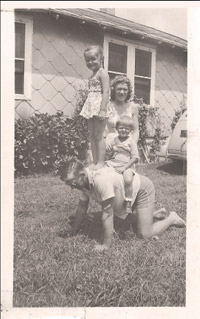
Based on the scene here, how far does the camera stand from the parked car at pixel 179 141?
1362mm

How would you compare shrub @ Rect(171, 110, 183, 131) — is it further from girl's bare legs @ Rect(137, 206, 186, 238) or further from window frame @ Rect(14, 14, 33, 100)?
window frame @ Rect(14, 14, 33, 100)

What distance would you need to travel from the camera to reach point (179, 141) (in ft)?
4.67

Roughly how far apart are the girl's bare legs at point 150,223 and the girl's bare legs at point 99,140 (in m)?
0.24

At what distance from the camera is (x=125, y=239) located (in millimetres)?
1376

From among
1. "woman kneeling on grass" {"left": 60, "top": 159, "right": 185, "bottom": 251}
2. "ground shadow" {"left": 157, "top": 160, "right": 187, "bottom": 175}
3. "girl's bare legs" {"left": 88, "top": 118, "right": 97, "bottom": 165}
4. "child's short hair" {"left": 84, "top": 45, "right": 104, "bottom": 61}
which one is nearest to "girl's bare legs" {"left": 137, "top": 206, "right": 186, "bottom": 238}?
"woman kneeling on grass" {"left": 60, "top": 159, "right": 185, "bottom": 251}

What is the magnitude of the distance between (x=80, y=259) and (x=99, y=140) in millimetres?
401

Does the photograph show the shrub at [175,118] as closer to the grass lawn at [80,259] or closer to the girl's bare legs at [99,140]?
the grass lawn at [80,259]

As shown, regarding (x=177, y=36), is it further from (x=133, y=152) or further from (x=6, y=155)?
(x=6, y=155)

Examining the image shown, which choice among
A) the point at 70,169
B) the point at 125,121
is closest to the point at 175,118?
the point at 125,121

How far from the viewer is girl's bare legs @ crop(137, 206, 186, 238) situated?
4.63 feet

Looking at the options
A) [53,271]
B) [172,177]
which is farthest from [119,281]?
[172,177]

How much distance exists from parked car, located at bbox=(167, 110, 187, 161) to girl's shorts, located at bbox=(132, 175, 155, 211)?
0.44 feet

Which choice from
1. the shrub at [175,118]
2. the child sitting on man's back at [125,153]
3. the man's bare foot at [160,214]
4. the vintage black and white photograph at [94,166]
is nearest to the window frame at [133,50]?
the vintage black and white photograph at [94,166]
